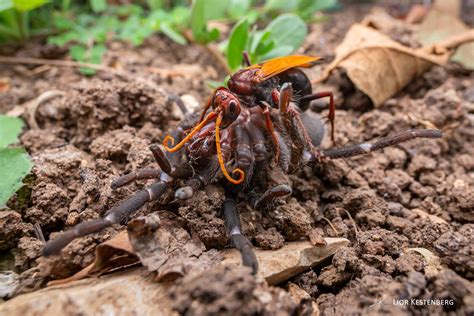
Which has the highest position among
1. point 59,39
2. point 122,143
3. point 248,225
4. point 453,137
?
point 59,39

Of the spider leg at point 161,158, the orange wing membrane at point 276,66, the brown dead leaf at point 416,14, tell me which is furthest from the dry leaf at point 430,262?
the brown dead leaf at point 416,14

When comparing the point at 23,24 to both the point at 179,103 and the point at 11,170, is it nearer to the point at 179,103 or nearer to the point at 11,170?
the point at 179,103

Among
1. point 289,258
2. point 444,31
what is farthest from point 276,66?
point 444,31

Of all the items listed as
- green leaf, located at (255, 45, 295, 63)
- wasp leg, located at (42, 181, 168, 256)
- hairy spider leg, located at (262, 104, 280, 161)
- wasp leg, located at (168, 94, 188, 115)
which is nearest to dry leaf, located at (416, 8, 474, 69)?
green leaf, located at (255, 45, 295, 63)

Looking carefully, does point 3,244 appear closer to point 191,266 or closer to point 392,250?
point 191,266

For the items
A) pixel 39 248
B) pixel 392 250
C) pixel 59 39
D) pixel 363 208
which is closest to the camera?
pixel 39 248

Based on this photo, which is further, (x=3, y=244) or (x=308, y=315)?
(x=3, y=244)

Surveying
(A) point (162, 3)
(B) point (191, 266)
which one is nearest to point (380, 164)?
(B) point (191, 266)

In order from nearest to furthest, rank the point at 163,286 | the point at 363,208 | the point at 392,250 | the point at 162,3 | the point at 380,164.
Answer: the point at 163,286 → the point at 392,250 → the point at 363,208 → the point at 380,164 → the point at 162,3
